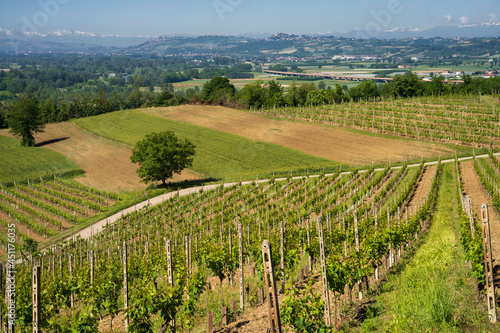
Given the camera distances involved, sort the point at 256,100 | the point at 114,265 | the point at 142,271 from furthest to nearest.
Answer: the point at 256,100
the point at 114,265
the point at 142,271

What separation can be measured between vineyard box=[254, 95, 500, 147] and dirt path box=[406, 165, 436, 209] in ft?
43.9

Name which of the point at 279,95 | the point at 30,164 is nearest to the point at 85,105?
the point at 279,95

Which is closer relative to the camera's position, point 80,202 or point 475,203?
point 475,203

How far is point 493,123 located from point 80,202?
165 feet

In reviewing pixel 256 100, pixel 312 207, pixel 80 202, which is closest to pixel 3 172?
pixel 80 202

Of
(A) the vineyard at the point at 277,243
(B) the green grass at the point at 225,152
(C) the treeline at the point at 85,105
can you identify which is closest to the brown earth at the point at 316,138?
(B) the green grass at the point at 225,152

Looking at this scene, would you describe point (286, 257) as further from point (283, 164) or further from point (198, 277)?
point (283, 164)

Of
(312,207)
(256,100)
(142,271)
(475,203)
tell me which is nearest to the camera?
(142,271)

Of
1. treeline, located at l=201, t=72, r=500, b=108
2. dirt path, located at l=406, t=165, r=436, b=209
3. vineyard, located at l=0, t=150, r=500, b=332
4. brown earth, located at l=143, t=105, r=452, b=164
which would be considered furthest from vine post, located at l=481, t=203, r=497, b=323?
treeline, located at l=201, t=72, r=500, b=108

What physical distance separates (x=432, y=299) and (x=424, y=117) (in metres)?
56.9

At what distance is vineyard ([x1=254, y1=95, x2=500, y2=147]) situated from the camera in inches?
2053

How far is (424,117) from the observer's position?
6100cm

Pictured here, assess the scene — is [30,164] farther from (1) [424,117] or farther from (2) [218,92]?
(1) [424,117]

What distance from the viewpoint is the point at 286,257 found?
15.4m
